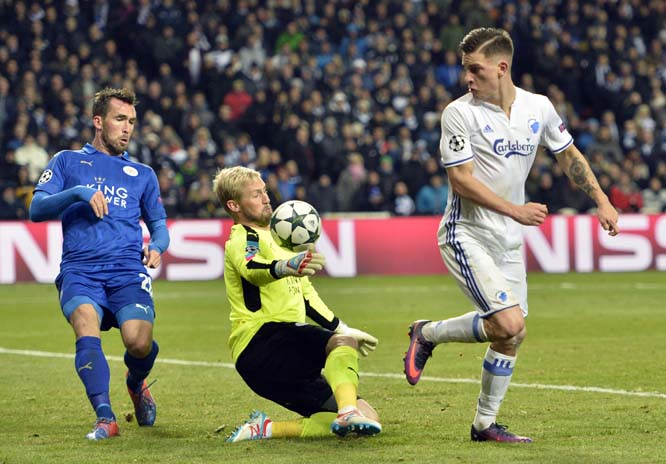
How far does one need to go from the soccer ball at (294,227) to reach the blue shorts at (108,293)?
3.51 feet

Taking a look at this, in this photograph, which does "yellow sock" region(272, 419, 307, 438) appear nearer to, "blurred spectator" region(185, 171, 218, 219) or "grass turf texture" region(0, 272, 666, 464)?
"grass turf texture" region(0, 272, 666, 464)

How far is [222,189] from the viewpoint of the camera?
7.21 m

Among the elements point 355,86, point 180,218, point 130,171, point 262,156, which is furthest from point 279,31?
point 130,171

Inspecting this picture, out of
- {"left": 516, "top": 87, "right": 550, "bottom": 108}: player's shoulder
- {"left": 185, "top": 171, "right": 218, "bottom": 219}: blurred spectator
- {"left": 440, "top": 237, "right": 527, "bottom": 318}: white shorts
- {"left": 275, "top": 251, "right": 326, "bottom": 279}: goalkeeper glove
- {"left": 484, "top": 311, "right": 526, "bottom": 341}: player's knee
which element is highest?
{"left": 516, "top": 87, "right": 550, "bottom": 108}: player's shoulder

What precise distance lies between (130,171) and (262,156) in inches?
582

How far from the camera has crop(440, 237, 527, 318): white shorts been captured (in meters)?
6.67

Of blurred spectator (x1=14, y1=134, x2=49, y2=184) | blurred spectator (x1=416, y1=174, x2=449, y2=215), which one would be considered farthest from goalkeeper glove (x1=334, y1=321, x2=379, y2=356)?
blurred spectator (x1=416, y1=174, x2=449, y2=215)

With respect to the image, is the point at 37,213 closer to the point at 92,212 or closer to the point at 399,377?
the point at 92,212

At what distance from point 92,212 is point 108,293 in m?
0.49

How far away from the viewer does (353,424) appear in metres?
6.39

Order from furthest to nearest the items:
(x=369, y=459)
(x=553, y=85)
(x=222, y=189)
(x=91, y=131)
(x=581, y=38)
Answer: (x=581, y=38)
(x=553, y=85)
(x=91, y=131)
(x=222, y=189)
(x=369, y=459)

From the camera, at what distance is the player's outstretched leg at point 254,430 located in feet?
22.7

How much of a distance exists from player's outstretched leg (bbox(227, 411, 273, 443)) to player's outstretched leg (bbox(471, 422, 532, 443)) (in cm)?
114

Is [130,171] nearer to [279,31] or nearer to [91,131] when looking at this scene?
[91,131]
